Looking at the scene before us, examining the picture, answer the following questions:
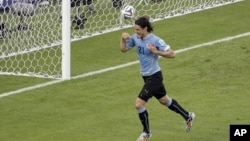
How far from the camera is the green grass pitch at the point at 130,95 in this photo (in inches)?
535

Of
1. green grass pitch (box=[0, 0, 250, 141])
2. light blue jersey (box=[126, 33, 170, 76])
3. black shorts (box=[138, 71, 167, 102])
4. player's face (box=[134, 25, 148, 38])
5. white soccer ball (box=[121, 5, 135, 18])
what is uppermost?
player's face (box=[134, 25, 148, 38])

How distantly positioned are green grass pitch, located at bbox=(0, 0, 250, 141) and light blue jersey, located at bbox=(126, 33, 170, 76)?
106 cm

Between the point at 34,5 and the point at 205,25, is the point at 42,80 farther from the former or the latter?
the point at 205,25

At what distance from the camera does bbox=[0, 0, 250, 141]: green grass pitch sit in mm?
13594

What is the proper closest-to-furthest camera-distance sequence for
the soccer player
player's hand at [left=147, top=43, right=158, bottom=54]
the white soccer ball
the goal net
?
player's hand at [left=147, top=43, right=158, bottom=54]
the soccer player
the goal net
the white soccer ball

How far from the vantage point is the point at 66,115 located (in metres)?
14.6

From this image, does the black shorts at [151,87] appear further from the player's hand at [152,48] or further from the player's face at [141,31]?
the player's face at [141,31]

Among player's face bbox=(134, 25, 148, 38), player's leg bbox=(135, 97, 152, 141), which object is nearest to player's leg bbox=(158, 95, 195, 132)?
player's leg bbox=(135, 97, 152, 141)

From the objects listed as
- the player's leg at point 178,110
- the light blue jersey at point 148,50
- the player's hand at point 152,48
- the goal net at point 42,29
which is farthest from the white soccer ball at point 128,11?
the player's hand at point 152,48

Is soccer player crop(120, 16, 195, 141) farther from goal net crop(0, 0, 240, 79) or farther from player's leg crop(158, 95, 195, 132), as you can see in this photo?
goal net crop(0, 0, 240, 79)

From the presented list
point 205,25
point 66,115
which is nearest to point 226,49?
point 205,25

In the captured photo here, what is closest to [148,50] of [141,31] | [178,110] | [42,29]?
[141,31]

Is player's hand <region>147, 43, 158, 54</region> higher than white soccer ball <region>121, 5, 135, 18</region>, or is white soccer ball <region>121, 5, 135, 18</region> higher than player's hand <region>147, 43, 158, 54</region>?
player's hand <region>147, 43, 158, 54</region>

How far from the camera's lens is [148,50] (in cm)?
1268
